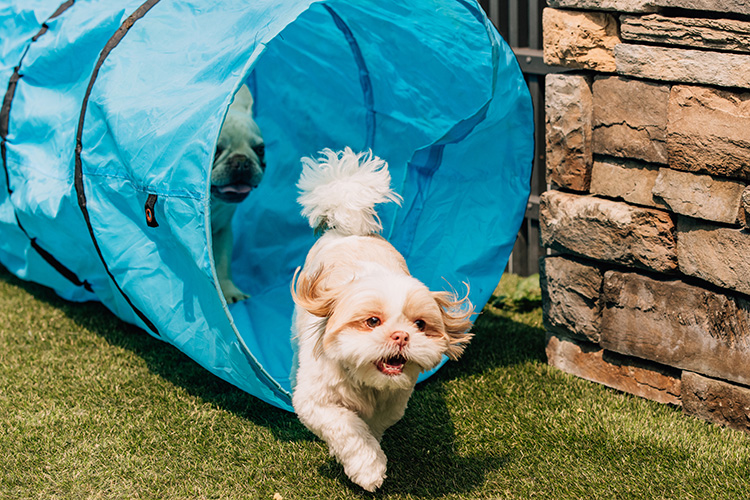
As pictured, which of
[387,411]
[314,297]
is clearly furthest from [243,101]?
[387,411]

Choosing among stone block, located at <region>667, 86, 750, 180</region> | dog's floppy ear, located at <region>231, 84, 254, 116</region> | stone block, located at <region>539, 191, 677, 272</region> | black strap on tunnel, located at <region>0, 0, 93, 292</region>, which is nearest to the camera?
stone block, located at <region>667, 86, 750, 180</region>

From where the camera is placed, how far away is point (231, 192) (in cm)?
541

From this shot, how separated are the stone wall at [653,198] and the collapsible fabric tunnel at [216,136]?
1.51 feet

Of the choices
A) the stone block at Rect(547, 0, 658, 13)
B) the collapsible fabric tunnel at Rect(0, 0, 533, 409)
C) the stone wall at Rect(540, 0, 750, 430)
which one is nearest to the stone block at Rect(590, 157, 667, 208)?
the stone wall at Rect(540, 0, 750, 430)

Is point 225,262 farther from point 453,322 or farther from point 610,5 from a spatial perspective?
point 610,5

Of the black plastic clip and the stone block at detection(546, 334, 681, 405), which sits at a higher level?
the black plastic clip

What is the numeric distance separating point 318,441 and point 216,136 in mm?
1635

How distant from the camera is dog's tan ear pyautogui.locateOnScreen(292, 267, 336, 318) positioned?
11.0 feet

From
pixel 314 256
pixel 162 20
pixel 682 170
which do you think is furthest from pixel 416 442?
pixel 162 20

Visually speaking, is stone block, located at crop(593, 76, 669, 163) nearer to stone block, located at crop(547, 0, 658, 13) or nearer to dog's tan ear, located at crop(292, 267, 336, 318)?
stone block, located at crop(547, 0, 658, 13)

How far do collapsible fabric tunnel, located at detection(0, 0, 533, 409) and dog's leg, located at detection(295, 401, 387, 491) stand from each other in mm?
350

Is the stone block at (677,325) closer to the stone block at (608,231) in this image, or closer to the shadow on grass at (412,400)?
the stone block at (608,231)

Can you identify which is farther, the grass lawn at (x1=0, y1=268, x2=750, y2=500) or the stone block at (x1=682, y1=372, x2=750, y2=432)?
the stone block at (x1=682, y1=372, x2=750, y2=432)

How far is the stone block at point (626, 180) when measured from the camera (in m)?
4.09
